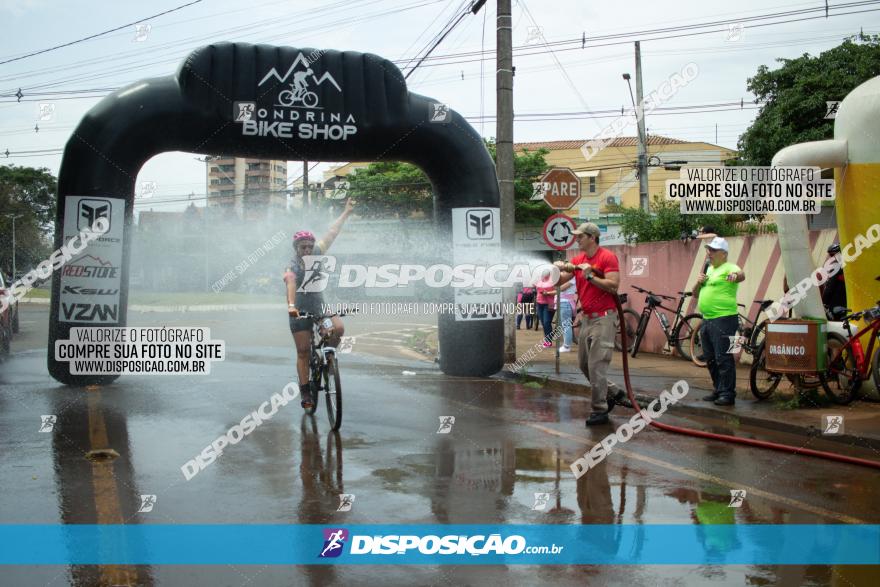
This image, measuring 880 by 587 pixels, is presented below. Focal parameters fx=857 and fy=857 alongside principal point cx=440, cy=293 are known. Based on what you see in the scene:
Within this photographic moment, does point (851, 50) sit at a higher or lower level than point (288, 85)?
higher

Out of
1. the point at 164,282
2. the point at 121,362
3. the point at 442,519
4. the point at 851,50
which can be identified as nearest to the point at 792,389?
the point at 442,519

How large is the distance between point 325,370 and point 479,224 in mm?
5183

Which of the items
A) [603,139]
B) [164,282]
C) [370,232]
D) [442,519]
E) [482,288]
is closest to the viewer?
[442,519]

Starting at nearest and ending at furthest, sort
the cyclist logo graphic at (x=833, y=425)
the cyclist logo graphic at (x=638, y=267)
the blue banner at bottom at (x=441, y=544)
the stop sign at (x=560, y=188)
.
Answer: the blue banner at bottom at (x=441, y=544) → the cyclist logo graphic at (x=833, y=425) → the stop sign at (x=560, y=188) → the cyclist logo graphic at (x=638, y=267)

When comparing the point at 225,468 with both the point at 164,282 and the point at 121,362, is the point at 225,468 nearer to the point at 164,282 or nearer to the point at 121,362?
the point at 121,362

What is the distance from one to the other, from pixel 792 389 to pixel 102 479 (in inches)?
315

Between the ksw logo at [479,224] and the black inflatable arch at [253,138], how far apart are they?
0.51 ft

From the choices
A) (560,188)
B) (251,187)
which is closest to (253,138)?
(560,188)

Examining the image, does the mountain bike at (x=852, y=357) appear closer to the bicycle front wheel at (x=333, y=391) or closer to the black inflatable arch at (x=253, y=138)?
the black inflatable arch at (x=253, y=138)

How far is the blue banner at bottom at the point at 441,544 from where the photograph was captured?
4895 mm

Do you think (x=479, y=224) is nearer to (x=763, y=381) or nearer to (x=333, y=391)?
(x=763, y=381)

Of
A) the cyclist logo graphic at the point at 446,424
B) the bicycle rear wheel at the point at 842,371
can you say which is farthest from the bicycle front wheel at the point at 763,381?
the cyclist logo graphic at the point at 446,424

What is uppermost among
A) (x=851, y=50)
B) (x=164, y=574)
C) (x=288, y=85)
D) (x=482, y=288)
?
(x=851, y=50)

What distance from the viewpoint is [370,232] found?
4688 cm
